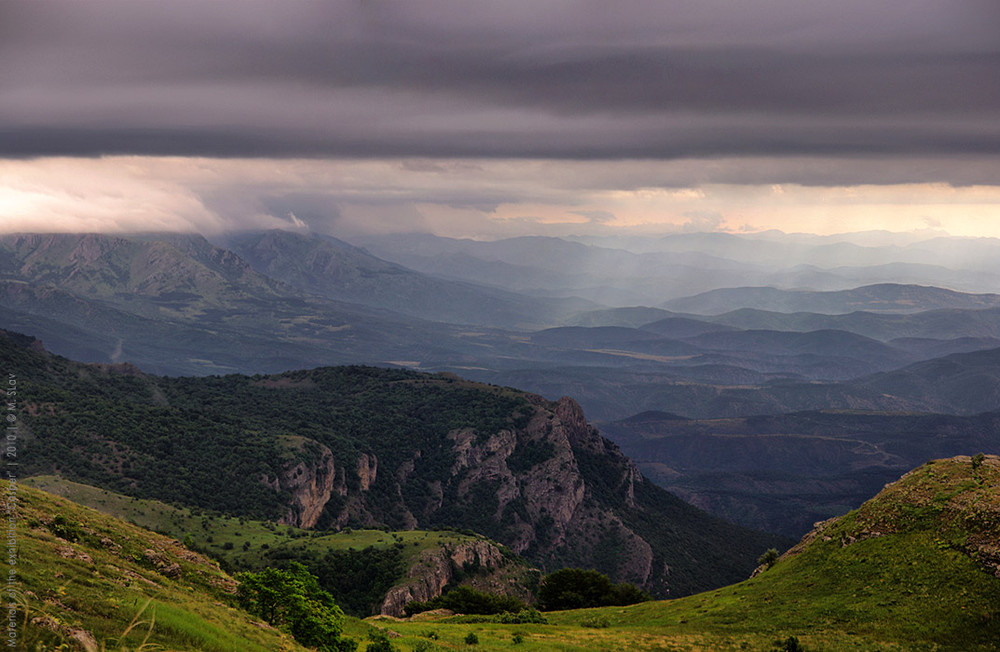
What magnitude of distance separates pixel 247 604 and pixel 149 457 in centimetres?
15104

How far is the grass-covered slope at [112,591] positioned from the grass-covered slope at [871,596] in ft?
59.5

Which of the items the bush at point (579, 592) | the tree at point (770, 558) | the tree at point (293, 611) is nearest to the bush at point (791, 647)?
the tree at point (770, 558)

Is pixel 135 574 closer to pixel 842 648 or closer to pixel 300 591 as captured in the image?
pixel 300 591

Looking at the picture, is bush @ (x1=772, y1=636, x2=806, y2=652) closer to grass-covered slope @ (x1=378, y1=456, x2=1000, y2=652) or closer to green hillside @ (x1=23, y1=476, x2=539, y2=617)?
grass-covered slope @ (x1=378, y1=456, x2=1000, y2=652)

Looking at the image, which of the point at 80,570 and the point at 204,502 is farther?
the point at 204,502

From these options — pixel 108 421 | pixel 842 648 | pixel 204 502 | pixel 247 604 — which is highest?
pixel 247 604

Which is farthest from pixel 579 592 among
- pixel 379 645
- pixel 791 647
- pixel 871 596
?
pixel 379 645

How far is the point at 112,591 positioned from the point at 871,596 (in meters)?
53.3

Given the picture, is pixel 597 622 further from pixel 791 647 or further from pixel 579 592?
pixel 579 592

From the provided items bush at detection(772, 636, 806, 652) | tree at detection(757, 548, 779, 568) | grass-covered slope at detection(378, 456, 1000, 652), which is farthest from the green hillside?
bush at detection(772, 636, 806, 652)

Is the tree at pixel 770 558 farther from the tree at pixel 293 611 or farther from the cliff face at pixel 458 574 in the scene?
the cliff face at pixel 458 574

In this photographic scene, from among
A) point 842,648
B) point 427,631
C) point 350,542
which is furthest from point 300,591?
point 350,542

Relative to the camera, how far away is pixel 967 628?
1923 inches

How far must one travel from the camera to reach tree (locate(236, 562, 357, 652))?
42.2 metres
